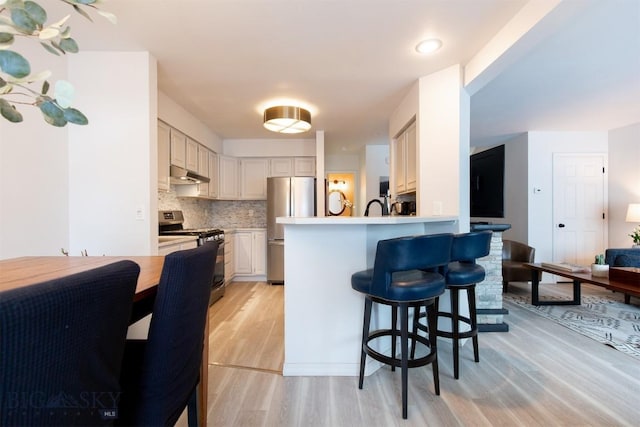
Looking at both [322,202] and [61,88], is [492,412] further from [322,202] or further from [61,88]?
[322,202]

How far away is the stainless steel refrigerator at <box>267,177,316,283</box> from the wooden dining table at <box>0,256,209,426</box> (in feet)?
9.90

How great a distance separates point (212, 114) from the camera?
12.3ft

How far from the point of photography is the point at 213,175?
14.9 ft

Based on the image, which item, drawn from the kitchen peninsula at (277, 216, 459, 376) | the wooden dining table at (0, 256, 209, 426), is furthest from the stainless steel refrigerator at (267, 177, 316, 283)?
the wooden dining table at (0, 256, 209, 426)

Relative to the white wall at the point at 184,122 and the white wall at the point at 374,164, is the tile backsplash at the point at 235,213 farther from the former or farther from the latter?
the white wall at the point at 374,164

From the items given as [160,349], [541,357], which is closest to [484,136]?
[541,357]

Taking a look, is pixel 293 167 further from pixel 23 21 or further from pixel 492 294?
pixel 23 21

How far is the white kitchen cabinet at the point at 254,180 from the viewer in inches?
194

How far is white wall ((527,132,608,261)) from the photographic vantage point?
4.68 m

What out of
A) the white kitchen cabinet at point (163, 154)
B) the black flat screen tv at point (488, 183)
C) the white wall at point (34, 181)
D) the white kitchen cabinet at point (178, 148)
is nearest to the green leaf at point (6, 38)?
the white wall at point (34, 181)

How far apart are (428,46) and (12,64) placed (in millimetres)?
2396

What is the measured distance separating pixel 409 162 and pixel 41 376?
3236mm

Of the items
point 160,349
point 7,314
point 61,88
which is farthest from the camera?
point 160,349

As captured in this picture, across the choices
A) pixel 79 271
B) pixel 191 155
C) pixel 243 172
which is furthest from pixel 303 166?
pixel 79 271
